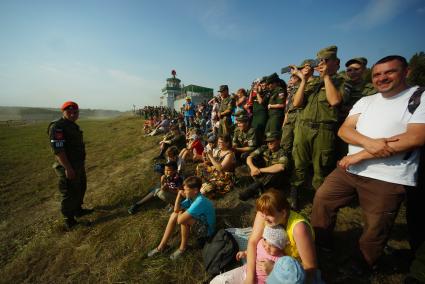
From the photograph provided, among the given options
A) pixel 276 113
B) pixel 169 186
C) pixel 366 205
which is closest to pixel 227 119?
pixel 276 113

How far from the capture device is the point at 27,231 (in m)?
4.39

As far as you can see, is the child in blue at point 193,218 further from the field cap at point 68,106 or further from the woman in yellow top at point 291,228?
the field cap at point 68,106

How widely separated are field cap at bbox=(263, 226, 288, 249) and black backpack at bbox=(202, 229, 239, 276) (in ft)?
2.93

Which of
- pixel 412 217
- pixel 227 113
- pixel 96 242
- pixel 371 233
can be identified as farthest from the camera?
pixel 227 113

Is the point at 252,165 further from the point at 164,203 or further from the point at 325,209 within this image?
the point at 164,203

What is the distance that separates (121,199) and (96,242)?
5.44 feet

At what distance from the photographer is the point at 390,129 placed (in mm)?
1947

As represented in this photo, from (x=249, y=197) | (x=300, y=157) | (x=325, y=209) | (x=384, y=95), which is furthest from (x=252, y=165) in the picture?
(x=384, y=95)

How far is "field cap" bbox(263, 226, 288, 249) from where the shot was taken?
6.17 feet

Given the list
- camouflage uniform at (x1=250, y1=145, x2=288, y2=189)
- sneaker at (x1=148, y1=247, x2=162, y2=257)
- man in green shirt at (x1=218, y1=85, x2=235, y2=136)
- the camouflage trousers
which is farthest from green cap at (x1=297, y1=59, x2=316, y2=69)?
sneaker at (x1=148, y1=247, x2=162, y2=257)

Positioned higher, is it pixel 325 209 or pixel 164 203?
pixel 325 209

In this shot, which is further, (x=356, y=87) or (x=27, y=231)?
(x=27, y=231)

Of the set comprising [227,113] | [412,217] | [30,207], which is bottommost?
[30,207]

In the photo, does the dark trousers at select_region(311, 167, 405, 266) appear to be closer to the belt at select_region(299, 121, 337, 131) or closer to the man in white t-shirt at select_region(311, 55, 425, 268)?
the man in white t-shirt at select_region(311, 55, 425, 268)
